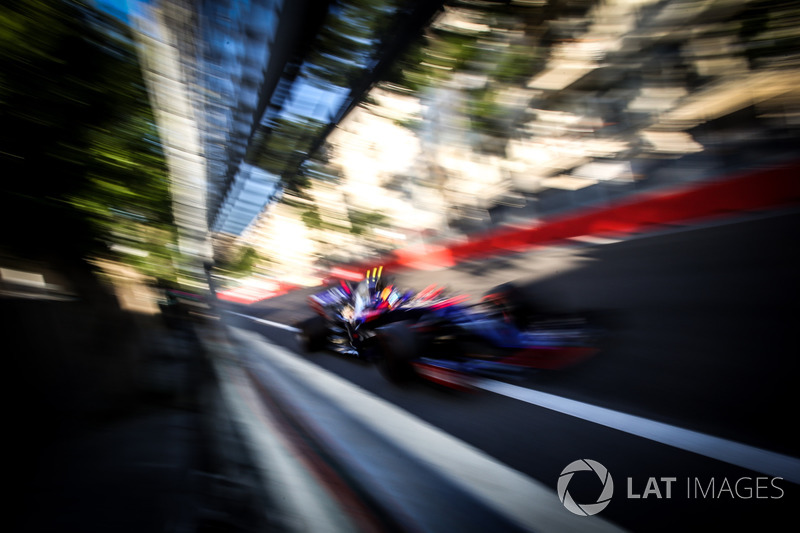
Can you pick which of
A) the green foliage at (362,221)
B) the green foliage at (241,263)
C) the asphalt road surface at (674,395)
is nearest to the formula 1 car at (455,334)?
the asphalt road surface at (674,395)

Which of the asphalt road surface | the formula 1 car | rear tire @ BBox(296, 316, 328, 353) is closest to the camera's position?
the asphalt road surface

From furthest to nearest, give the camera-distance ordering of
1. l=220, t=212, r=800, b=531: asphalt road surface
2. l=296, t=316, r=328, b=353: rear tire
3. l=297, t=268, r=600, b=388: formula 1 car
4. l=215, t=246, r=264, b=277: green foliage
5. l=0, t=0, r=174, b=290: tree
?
l=296, t=316, r=328, b=353: rear tire → l=297, t=268, r=600, b=388: formula 1 car → l=220, t=212, r=800, b=531: asphalt road surface → l=215, t=246, r=264, b=277: green foliage → l=0, t=0, r=174, b=290: tree

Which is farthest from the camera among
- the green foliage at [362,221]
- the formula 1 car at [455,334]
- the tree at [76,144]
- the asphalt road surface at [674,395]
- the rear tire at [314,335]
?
the rear tire at [314,335]

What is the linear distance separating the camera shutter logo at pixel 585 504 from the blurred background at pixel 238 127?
1.10 meters

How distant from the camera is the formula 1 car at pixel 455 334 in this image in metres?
2.29

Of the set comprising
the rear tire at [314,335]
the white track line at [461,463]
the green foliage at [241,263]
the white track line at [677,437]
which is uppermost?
the green foliage at [241,263]

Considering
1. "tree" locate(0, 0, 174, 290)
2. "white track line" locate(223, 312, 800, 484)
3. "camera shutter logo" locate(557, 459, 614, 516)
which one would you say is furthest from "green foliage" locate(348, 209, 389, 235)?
"camera shutter logo" locate(557, 459, 614, 516)

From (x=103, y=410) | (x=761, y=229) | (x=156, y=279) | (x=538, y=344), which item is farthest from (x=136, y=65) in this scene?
(x=761, y=229)

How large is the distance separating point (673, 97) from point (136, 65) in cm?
205

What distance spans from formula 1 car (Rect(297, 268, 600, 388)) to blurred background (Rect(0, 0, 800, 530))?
0.68 metres

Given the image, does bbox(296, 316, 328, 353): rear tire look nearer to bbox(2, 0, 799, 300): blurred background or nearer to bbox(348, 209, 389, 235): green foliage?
bbox(2, 0, 799, 300): blurred background

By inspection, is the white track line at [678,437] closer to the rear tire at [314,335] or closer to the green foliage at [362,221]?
the green foliage at [362,221]

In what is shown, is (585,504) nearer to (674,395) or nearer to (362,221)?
(674,395)

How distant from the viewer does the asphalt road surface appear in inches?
45.1
